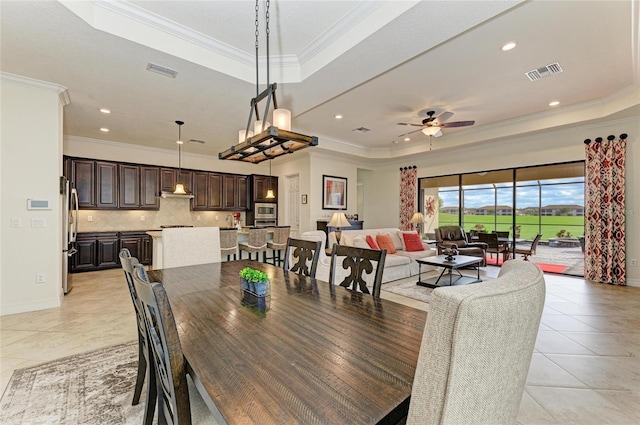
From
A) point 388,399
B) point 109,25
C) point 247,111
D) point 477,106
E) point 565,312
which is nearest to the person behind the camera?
point 388,399

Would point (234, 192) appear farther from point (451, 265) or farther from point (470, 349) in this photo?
point (470, 349)

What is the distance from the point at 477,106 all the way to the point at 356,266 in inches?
166

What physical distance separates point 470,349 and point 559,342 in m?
3.13

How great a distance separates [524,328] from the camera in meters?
0.68

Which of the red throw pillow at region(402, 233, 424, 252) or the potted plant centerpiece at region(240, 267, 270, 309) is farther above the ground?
the potted plant centerpiece at region(240, 267, 270, 309)

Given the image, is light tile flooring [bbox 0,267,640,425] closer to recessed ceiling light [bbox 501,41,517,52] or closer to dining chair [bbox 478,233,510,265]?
dining chair [bbox 478,233,510,265]

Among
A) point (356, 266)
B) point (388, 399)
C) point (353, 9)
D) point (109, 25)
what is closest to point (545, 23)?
point (353, 9)

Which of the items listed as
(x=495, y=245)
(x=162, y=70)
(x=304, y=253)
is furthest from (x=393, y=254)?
(x=162, y=70)

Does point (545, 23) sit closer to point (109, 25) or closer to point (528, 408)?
point (528, 408)

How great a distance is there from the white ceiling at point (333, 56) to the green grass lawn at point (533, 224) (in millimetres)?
2102

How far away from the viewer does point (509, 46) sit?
306 cm

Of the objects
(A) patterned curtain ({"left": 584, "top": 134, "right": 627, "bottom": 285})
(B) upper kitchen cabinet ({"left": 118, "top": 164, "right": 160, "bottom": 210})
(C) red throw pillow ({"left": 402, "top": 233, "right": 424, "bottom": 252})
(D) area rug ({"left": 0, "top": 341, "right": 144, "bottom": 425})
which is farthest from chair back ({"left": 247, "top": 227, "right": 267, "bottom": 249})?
(A) patterned curtain ({"left": 584, "top": 134, "right": 627, "bottom": 285})

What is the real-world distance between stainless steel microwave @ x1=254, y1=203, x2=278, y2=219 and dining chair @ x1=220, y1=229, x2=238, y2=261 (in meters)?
3.24

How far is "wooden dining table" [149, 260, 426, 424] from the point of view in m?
0.77
